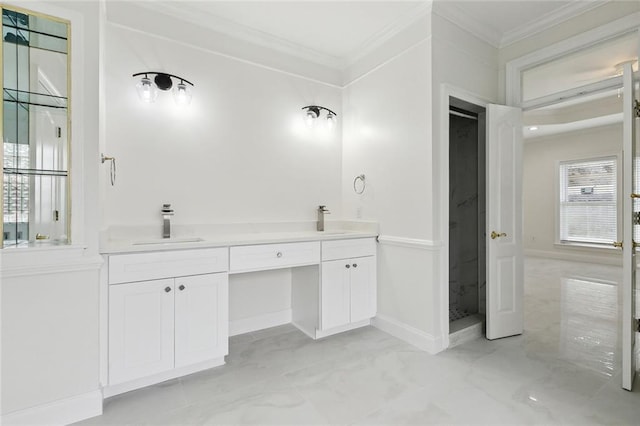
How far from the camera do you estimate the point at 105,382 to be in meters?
1.84

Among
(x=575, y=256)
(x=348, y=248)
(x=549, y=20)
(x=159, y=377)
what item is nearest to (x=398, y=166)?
(x=348, y=248)

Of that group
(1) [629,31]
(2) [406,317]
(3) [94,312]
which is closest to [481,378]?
(2) [406,317]

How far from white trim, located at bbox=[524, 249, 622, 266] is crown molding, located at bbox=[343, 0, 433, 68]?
264 inches

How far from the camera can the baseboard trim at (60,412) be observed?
5.26ft

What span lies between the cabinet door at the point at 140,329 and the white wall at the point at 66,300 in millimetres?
97

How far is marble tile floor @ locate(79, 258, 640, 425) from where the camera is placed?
1.75 meters

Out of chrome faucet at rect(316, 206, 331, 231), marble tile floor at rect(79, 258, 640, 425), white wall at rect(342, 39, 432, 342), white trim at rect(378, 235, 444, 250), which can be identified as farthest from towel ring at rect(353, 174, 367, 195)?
marble tile floor at rect(79, 258, 640, 425)

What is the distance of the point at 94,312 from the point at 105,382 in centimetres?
43

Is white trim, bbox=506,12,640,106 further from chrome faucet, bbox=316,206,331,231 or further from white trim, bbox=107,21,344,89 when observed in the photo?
chrome faucet, bbox=316,206,331,231

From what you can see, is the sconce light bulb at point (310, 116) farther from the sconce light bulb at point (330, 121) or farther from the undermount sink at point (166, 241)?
the undermount sink at point (166, 241)

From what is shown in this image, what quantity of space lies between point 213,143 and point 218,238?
89 cm

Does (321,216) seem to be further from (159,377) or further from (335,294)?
(159,377)

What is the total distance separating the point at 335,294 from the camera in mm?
2799

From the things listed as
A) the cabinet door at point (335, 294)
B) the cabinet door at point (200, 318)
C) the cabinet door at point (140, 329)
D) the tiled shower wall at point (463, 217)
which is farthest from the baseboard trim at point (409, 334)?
the cabinet door at point (140, 329)
